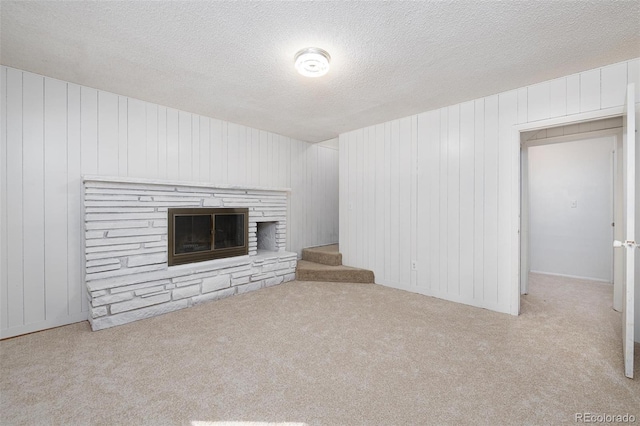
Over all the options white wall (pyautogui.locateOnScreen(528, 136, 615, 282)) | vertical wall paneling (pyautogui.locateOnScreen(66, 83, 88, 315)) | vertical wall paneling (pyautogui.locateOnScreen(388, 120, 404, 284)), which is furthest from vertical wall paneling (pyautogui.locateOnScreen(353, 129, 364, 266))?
vertical wall paneling (pyautogui.locateOnScreen(66, 83, 88, 315))

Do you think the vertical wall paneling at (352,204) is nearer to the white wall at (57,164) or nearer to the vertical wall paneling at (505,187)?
the vertical wall paneling at (505,187)

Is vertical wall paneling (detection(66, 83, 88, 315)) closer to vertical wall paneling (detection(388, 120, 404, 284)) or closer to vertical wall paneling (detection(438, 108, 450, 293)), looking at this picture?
vertical wall paneling (detection(388, 120, 404, 284))

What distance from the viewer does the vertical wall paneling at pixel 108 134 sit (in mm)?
2873

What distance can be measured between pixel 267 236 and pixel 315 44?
310 cm

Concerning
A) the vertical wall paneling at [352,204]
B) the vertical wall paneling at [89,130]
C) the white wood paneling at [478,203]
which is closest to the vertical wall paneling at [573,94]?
the white wood paneling at [478,203]

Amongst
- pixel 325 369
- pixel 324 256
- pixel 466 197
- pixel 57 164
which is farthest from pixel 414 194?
pixel 57 164

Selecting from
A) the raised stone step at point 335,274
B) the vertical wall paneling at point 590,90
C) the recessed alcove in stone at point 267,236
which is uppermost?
the vertical wall paneling at point 590,90

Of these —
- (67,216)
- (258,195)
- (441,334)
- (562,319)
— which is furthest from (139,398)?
(562,319)

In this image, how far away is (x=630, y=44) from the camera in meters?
2.04

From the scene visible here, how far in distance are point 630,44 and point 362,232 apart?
310 cm

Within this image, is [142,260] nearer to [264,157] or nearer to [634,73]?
[264,157]

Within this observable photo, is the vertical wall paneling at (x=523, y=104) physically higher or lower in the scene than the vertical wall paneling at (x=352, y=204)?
higher

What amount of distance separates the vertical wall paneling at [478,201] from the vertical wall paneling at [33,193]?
4237 mm

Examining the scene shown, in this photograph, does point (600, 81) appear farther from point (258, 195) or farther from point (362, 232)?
point (258, 195)
